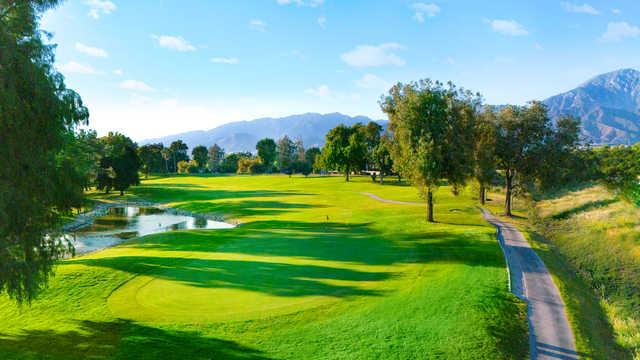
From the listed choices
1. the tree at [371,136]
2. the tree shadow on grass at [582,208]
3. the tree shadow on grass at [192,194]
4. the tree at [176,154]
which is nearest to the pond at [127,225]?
the tree shadow on grass at [192,194]

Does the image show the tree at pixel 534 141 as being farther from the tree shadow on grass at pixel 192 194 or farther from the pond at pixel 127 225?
the tree shadow on grass at pixel 192 194

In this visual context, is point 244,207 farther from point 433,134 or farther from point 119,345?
point 119,345

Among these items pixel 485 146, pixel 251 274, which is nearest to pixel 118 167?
pixel 251 274

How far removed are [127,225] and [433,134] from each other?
4311cm

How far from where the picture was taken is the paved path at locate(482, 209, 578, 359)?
1695 cm

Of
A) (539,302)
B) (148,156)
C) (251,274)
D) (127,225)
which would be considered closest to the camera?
(539,302)

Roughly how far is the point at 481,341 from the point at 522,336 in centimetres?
253

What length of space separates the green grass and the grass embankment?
3.67 meters

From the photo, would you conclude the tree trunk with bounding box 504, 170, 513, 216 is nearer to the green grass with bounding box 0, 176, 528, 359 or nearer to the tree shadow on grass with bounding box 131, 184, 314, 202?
the green grass with bounding box 0, 176, 528, 359

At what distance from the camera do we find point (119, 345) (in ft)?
51.3

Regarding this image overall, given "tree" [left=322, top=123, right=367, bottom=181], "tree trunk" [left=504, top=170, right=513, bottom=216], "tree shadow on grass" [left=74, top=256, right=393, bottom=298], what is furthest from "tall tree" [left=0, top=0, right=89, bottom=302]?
"tree" [left=322, top=123, right=367, bottom=181]

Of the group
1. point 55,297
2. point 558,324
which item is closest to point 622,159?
point 558,324

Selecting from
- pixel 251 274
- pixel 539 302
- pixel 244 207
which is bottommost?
pixel 539 302

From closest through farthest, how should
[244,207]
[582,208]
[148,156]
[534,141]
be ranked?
[534,141]
[582,208]
[244,207]
[148,156]
